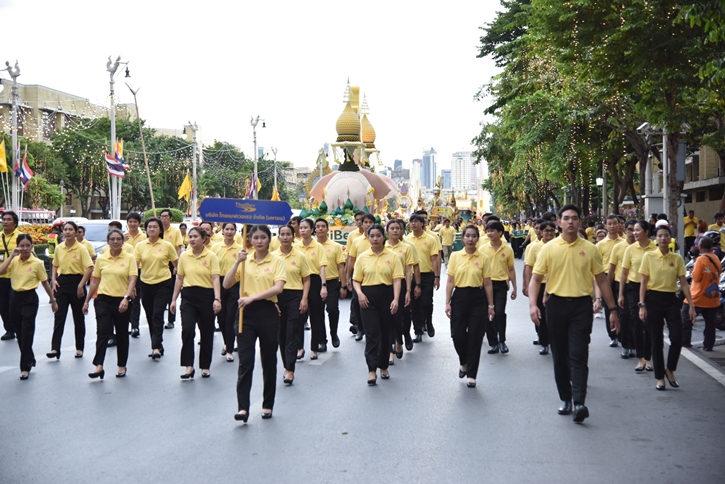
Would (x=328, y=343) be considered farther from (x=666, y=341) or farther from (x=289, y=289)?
(x=666, y=341)

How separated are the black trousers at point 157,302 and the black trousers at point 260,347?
3.63m

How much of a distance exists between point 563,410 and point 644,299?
1.88 m

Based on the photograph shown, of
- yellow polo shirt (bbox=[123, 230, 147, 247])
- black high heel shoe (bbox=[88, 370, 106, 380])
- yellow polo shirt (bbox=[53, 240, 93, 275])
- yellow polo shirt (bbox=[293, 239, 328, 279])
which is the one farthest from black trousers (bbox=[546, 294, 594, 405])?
yellow polo shirt (bbox=[123, 230, 147, 247])

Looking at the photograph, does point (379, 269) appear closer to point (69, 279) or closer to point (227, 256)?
point (227, 256)

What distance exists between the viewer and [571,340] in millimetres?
7273

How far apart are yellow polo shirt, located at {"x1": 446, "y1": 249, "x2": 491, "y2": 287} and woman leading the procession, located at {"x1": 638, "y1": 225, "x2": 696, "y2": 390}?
5.24 feet

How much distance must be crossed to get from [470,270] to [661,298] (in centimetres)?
194

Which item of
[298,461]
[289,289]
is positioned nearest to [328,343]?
[289,289]

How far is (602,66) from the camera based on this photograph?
43.6 feet

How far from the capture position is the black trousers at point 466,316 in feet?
29.0

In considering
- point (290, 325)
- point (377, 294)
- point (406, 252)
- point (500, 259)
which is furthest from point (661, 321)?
point (290, 325)

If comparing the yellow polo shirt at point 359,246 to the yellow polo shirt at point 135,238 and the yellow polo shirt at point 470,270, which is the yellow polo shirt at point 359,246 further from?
the yellow polo shirt at point 135,238

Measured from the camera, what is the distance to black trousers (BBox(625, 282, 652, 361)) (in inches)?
380

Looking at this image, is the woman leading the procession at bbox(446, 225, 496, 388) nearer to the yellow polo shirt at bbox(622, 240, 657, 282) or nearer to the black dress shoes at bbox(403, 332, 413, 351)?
the yellow polo shirt at bbox(622, 240, 657, 282)
